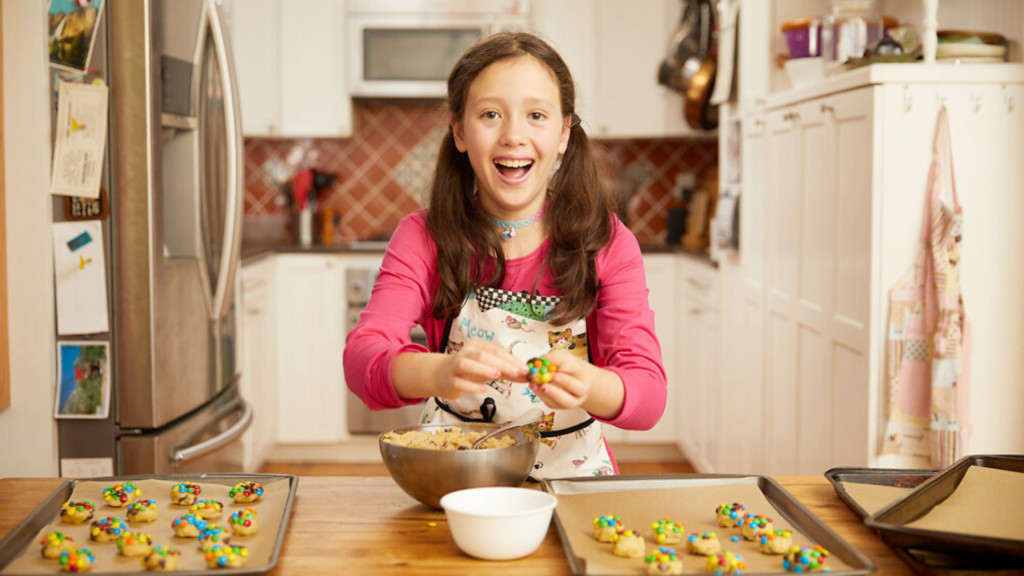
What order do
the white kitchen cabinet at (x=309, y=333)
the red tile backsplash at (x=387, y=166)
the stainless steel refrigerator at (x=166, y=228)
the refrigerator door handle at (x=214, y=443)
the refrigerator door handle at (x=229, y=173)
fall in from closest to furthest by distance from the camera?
the stainless steel refrigerator at (x=166, y=228), the refrigerator door handle at (x=214, y=443), the refrigerator door handle at (x=229, y=173), the white kitchen cabinet at (x=309, y=333), the red tile backsplash at (x=387, y=166)

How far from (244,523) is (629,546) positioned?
40 centimetres

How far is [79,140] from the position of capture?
6.43 ft

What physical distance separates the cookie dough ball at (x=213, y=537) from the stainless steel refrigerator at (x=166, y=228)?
1.27 m

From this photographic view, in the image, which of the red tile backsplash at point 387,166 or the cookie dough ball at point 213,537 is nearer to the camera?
the cookie dough ball at point 213,537

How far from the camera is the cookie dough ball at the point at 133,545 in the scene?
0.87 meters

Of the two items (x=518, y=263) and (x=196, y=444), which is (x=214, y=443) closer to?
(x=196, y=444)

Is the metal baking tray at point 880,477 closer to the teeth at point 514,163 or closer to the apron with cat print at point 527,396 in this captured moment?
the apron with cat print at point 527,396

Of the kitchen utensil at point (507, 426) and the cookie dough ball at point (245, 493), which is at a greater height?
the kitchen utensil at point (507, 426)

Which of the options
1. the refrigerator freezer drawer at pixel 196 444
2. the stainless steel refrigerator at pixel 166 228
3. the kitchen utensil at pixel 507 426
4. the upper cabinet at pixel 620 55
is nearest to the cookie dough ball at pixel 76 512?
the kitchen utensil at pixel 507 426

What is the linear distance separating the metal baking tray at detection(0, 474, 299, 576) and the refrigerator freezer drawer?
35.6 inches

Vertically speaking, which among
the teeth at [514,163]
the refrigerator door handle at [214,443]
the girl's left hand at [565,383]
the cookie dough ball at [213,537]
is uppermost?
the teeth at [514,163]

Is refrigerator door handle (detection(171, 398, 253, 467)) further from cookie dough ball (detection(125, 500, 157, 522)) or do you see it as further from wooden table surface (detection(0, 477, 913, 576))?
cookie dough ball (detection(125, 500, 157, 522))

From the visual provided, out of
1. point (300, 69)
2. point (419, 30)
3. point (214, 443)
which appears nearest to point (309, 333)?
point (300, 69)

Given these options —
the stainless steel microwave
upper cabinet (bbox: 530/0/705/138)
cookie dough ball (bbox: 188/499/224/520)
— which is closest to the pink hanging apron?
cookie dough ball (bbox: 188/499/224/520)
